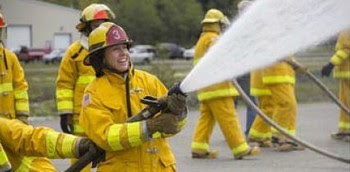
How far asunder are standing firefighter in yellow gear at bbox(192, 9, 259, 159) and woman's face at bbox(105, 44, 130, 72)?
191 inches

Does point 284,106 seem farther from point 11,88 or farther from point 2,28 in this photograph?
point 2,28

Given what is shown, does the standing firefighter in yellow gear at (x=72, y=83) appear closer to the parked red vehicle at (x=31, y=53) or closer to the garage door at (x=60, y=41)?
the parked red vehicle at (x=31, y=53)

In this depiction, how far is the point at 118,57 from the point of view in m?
Result: 5.21

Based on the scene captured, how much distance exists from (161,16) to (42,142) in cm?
2662

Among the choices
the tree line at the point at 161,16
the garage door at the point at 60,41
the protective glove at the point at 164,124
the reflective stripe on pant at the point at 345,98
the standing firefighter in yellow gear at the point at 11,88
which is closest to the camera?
the protective glove at the point at 164,124

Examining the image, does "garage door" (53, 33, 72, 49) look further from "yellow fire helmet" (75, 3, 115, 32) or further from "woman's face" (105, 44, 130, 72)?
"woman's face" (105, 44, 130, 72)

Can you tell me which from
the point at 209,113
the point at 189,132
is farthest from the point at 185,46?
the point at 209,113

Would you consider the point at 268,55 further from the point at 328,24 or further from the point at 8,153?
the point at 8,153

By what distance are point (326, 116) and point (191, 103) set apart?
3.14 m

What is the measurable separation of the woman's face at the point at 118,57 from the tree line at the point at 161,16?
3.15 metres

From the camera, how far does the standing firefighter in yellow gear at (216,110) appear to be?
10.2 metres

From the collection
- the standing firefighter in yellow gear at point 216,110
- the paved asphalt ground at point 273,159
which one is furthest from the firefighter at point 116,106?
the standing firefighter in yellow gear at point 216,110

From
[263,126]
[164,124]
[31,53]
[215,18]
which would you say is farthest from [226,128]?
[31,53]

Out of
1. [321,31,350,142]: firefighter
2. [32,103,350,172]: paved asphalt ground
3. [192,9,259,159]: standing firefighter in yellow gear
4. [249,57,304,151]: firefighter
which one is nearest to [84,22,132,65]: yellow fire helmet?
[32,103,350,172]: paved asphalt ground
